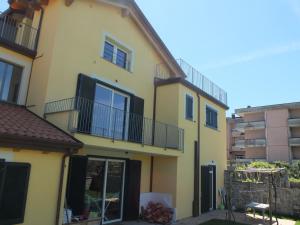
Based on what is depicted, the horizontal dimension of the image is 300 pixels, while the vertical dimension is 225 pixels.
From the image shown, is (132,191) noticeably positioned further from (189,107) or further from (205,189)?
(189,107)

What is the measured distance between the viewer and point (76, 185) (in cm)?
952

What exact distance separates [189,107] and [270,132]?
108ft

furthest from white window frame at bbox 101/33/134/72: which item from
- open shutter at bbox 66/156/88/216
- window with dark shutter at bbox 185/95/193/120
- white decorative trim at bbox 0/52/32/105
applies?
open shutter at bbox 66/156/88/216

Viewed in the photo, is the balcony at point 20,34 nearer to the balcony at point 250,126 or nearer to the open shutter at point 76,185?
the open shutter at point 76,185

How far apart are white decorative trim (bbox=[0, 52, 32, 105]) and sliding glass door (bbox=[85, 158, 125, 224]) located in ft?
11.2

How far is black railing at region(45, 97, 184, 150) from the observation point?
30.8 ft

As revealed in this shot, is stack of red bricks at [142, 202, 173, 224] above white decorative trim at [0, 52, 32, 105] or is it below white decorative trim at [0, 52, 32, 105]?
below

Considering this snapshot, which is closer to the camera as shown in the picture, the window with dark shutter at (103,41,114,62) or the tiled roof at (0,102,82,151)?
the tiled roof at (0,102,82,151)

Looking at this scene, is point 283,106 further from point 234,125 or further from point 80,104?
point 80,104

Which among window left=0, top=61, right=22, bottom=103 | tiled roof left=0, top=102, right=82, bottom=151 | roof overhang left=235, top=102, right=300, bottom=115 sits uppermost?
roof overhang left=235, top=102, right=300, bottom=115

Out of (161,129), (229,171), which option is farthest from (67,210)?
(229,171)

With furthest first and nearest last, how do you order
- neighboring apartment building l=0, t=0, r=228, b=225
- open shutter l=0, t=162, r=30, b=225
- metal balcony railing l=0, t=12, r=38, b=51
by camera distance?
metal balcony railing l=0, t=12, r=38, b=51
neighboring apartment building l=0, t=0, r=228, b=225
open shutter l=0, t=162, r=30, b=225

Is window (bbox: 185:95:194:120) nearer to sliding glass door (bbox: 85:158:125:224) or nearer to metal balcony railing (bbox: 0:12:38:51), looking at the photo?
sliding glass door (bbox: 85:158:125:224)

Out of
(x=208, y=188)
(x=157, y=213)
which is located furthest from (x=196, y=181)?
(x=157, y=213)
